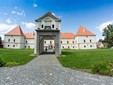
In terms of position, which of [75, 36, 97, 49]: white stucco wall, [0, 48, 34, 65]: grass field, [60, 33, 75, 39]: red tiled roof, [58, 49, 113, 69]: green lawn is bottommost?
[58, 49, 113, 69]: green lawn


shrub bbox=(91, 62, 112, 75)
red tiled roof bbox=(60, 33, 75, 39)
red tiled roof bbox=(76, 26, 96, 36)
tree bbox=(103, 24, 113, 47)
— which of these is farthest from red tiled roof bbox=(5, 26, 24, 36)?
shrub bbox=(91, 62, 112, 75)

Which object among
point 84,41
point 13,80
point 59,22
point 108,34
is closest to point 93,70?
point 13,80

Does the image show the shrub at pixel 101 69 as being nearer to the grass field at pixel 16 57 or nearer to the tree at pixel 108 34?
the grass field at pixel 16 57

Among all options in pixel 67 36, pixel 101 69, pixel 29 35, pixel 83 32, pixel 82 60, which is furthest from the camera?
pixel 67 36

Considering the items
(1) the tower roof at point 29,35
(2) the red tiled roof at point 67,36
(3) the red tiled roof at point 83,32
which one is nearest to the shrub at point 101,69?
(3) the red tiled roof at point 83,32

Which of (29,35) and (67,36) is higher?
(29,35)

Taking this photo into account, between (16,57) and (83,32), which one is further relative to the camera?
(83,32)

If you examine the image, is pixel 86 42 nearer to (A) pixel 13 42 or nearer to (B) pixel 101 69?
(A) pixel 13 42

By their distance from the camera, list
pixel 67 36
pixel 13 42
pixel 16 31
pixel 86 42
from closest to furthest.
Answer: pixel 86 42 < pixel 13 42 < pixel 16 31 < pixel 67 36

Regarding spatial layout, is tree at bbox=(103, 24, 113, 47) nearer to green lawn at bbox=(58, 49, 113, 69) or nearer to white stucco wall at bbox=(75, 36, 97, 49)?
white stucco wall at bbox=(75, 36, 97, 49)

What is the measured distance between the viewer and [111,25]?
75.2 metres

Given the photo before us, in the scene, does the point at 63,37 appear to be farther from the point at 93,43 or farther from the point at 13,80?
the point at 13,80

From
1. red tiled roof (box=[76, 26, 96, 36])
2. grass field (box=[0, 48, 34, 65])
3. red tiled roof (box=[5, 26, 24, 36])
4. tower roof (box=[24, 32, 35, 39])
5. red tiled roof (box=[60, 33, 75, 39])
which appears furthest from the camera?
red tiled roof (box=[60, 33, 75, 39])

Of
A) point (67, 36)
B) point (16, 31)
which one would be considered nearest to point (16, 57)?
point (16, 31)
